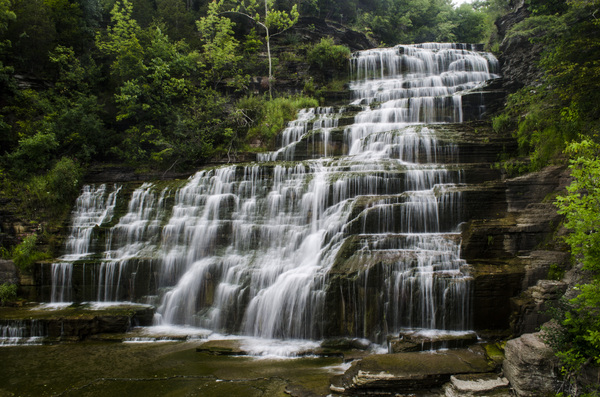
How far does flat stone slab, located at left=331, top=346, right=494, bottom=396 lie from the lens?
22.7 ft

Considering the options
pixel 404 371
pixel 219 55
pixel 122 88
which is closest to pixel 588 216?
pixel 404 371

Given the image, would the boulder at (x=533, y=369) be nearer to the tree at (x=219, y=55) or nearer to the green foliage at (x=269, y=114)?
the green foliage at (x=269, y=114)

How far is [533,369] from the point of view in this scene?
6.28 m

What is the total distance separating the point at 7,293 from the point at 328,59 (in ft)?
76.4

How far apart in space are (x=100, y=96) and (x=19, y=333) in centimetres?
1683

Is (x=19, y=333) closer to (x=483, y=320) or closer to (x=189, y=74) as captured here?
(x=483, y=320)

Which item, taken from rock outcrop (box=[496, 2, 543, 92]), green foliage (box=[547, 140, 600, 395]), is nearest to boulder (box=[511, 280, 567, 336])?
green foliage (box=[547, 140, 600, 395])

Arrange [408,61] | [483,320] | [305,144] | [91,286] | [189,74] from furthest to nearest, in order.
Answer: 1. [408,61]
2. [189,74]
3. [305,144]
4. [91,286]
5. [483,320]

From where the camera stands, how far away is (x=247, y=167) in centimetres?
1575

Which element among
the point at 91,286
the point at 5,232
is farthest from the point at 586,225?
the point at 5,232

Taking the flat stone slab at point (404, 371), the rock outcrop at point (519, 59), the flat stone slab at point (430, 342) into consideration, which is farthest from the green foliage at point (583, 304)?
the rock outcrop at point (519, 59)

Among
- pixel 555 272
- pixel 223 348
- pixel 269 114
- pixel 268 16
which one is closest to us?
pixel 555 272

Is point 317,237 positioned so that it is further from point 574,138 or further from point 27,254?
point 27,254

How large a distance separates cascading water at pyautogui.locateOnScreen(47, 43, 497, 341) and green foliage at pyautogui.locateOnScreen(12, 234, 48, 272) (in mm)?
1254
